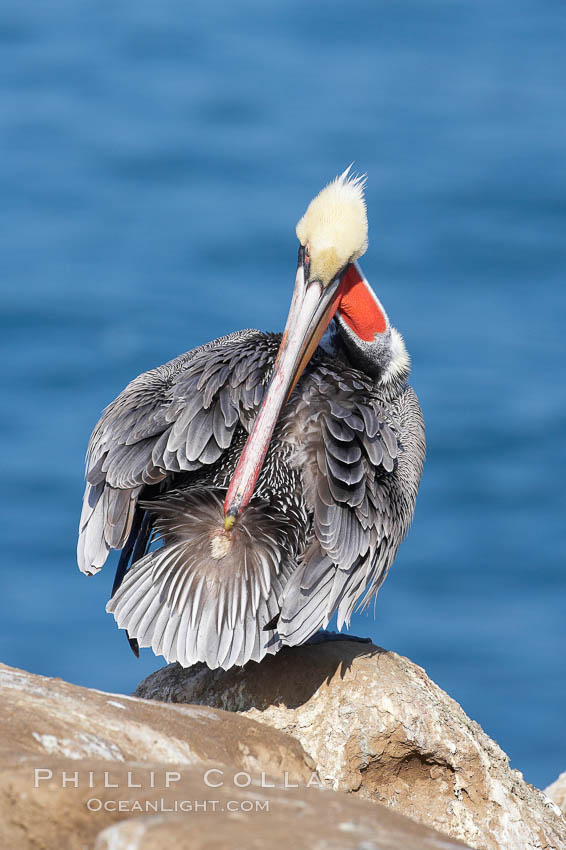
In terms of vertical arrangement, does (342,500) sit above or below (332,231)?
below

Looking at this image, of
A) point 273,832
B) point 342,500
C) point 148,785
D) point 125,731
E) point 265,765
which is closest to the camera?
point 273,832

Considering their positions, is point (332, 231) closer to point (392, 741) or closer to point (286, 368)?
point (286, 368)

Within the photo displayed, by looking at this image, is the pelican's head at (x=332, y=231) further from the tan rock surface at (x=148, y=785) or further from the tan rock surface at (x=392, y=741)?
the tan rock surface at (x=148, y=785)

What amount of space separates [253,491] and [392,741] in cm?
100

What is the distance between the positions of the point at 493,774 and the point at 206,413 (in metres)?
1.66

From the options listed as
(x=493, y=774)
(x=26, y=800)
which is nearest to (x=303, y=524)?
(x=493, y=774)

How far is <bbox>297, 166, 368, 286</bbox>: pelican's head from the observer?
5168 mm

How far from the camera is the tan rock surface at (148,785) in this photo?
2264mm

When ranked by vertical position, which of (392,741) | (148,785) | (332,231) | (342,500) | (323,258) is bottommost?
(148,785)

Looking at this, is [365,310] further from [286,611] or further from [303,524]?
[286,611]

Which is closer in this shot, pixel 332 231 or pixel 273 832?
pixel 273 832

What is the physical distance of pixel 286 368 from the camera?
4602mm

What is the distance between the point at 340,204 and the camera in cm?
525

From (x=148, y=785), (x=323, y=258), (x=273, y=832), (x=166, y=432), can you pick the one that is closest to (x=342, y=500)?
(x=166, y=432)
